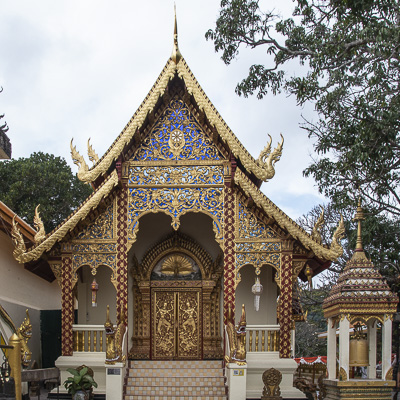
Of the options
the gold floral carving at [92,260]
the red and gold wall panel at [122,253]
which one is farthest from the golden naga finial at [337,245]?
the gold floral carving at [92,260]

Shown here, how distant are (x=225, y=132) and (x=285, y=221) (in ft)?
6.26

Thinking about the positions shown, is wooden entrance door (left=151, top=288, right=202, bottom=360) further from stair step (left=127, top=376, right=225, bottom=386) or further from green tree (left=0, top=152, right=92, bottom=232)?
green tree (left=0, top=152, right=92, bottom=232)

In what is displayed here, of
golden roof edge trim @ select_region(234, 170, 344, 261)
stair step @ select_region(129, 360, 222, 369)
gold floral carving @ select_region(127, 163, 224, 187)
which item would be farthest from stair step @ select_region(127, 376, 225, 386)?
gold floral carving @ select_region(127, 163, 224, 187)

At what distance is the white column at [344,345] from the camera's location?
404 inches

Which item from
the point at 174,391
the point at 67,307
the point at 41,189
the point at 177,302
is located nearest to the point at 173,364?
the point at 174,391

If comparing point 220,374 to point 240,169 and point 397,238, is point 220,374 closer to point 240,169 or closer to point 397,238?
point 240,169

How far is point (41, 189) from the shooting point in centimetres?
2673

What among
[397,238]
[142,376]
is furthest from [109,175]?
[397,238]

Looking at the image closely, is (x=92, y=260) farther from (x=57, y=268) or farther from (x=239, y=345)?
(x=239, y=345)

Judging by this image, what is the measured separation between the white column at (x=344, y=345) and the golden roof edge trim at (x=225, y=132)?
3253mm

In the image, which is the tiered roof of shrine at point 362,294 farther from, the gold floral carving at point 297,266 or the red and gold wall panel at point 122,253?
the red and gold wall panel at point 122,253

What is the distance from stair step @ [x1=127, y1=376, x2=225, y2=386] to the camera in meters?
12.2

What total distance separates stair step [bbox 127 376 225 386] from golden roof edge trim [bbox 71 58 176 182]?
366 centimetres

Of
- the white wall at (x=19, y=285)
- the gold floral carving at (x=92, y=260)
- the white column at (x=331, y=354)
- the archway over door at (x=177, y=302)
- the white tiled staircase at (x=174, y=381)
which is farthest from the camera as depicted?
the white wall at (x=19, y=285)
